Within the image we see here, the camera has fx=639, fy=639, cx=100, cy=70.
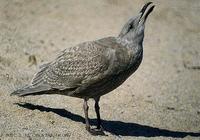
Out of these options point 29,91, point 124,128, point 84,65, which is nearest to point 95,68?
point 84,65

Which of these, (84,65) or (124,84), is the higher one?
(84,65)

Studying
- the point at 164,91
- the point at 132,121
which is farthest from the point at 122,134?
the point at 164,91

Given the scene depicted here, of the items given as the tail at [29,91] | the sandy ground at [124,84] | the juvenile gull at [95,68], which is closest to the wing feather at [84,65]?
the juvenile gull at [95,68]

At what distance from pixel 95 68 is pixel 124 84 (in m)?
3.72

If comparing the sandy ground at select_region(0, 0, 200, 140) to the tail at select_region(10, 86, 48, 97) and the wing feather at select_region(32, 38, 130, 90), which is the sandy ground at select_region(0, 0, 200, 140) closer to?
the tail at select_region(10, 86, 48, 97)

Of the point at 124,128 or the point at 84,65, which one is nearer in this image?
the point at 84,65

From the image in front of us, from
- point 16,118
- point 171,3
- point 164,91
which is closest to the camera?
point 16,118

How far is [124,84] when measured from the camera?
13.4 meters

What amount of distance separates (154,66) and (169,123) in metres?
3.44

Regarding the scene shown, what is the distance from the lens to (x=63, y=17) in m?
17.5

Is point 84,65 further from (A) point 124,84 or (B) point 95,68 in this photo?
(A) point 124,84

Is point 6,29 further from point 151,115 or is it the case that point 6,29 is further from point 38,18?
point 151,115

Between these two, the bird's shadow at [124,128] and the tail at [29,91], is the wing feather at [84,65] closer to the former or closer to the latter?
the tail at [29,91]

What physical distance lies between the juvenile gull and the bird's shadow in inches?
17.9
